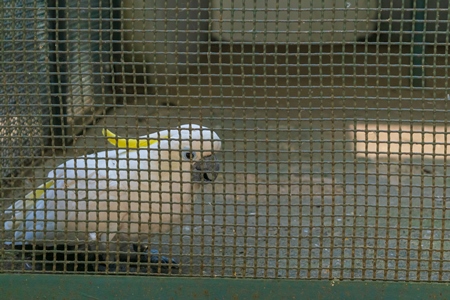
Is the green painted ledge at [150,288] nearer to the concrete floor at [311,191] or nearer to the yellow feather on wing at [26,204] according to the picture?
the concrete floor at [311,191]

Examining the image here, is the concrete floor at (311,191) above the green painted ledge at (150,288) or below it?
above

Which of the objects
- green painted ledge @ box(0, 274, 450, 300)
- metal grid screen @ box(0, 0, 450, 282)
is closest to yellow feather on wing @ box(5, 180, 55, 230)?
metal grid screen @ box(0, 0, 450, 282)

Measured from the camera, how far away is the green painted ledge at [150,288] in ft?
5.50

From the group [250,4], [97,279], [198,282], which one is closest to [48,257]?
[97,279]

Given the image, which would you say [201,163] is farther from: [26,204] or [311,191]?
[26,204]

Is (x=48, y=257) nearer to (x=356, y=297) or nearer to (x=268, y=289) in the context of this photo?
(x=268, y=289)

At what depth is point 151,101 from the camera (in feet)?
16.7

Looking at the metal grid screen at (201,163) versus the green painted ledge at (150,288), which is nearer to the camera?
the metal grid screen at (201,163)

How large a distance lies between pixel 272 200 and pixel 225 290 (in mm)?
1324

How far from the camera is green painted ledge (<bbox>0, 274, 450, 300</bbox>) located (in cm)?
168

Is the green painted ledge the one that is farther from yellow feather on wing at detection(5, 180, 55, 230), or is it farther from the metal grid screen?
yellow feather on wing at detection(5, 180, 55, 230)

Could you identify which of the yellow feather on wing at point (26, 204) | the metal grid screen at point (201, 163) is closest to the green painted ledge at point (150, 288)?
the metal grid screen at point (201, 163)

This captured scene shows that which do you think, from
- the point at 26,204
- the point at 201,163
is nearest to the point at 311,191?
the point at 201,163

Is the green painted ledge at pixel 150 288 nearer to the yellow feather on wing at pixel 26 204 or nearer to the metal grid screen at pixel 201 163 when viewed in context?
the metal grid screen at pixel 201 163
